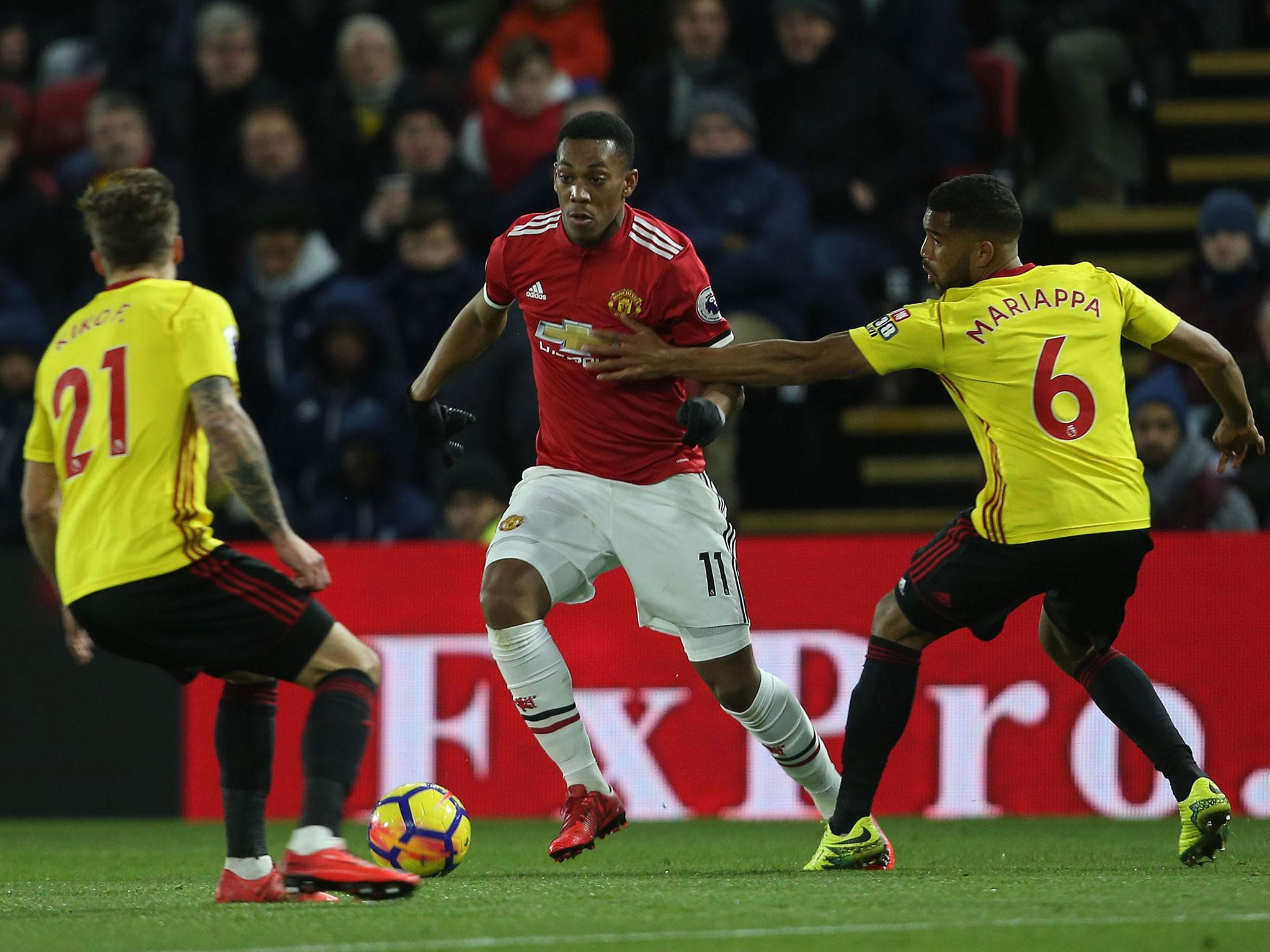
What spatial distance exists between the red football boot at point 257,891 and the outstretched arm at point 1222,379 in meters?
3.02

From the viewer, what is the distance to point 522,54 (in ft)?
36.1

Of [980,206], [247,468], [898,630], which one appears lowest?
[898,630]

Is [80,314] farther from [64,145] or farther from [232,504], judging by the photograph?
[64,145]

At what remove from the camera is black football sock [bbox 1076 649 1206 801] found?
19.5 feet

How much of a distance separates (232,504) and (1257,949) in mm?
6600

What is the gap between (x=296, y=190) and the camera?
37.1 ft

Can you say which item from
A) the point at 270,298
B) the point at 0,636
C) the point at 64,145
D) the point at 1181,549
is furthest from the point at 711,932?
the point at 64,145

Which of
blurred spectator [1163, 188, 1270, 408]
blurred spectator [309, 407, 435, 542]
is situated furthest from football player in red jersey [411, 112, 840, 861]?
blurred spectator [1163, 188, 1270, 408]

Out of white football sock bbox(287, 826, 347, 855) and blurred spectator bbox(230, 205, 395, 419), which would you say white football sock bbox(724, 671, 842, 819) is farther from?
blurred spectator bbox(230, 205, 395, 419)

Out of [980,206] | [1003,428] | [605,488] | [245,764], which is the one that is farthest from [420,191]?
[245,764]

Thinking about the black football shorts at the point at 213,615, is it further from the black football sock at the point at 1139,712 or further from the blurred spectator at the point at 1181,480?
the blurred spectator at the point at 1181,480

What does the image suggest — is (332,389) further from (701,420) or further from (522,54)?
(701,420)

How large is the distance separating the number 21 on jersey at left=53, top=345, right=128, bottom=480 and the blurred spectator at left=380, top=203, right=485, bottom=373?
531 centimetres

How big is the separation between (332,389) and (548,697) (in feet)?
14.2
